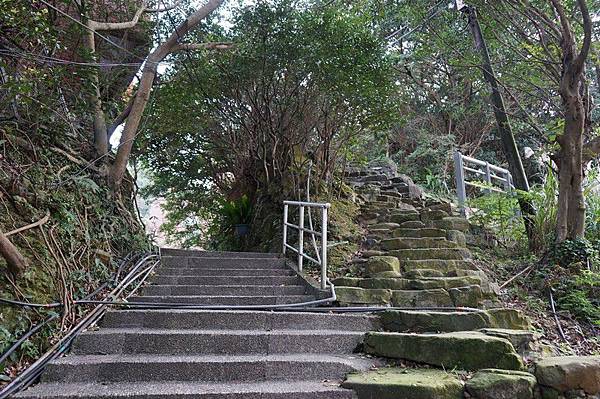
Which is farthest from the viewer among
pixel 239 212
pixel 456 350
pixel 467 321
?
pixel 239 212

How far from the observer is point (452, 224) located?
5.22m

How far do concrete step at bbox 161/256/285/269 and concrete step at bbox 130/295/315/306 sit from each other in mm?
1128

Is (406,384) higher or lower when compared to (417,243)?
lower

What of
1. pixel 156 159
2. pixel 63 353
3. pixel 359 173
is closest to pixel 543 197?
pixel 359 173

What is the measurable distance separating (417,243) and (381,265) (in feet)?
2.82

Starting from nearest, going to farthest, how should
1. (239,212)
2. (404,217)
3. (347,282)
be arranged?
(347,282) → (404,217) → (239,212)

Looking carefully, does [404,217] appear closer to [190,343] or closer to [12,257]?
[190,343]

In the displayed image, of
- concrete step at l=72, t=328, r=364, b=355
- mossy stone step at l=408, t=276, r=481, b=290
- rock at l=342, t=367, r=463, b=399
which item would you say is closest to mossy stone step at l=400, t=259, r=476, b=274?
mossy stone step at l=408, t=276, r=481, b=290

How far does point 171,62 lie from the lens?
5645mm

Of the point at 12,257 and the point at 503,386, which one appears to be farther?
the point at 12,257

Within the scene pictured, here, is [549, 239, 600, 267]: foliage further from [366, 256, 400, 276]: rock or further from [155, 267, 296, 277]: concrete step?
[155, 267, 296, 277]: concrete step

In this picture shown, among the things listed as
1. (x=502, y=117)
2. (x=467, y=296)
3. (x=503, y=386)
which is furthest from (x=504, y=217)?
(x=503, y=386)

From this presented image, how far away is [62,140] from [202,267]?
211cm

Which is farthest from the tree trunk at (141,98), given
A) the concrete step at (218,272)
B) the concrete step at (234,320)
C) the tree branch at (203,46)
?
the concrete step at (234,320)
